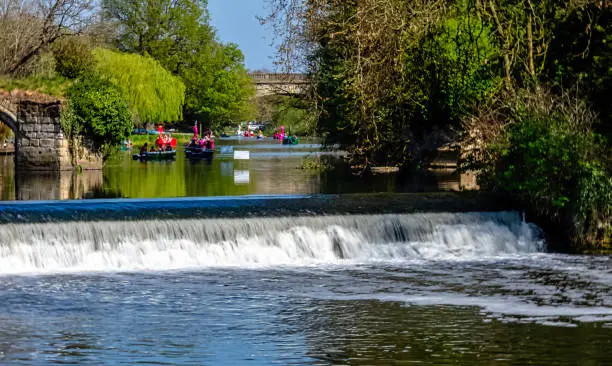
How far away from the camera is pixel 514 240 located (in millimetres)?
19281

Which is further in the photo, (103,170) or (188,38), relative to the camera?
(188,38)

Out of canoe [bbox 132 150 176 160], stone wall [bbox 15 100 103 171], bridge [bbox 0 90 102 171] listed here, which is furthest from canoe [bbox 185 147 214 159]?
stone wall [bbox 15 100 103 171]

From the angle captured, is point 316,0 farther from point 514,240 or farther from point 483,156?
point 514,240

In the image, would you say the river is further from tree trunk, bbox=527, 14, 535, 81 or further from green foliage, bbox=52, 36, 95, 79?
green foliage, bbox=52, 36, 95, 79

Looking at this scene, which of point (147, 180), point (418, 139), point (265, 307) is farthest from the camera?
point (418, 139)

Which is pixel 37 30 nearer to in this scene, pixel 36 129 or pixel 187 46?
pixel 36 129

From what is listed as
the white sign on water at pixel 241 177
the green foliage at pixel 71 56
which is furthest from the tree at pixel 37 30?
the white sign on water at pixel 241 177

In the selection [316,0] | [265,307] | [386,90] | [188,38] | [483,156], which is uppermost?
[188,38]

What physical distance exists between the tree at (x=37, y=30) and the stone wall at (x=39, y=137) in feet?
38.0

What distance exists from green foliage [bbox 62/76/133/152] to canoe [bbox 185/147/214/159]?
13.9m

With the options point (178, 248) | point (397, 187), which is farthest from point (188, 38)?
point (178, 248)

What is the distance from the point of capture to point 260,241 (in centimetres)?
1794

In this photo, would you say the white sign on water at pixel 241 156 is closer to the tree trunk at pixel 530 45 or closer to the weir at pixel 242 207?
the weir at pixel 242 207

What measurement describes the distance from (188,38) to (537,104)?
6820 cm
